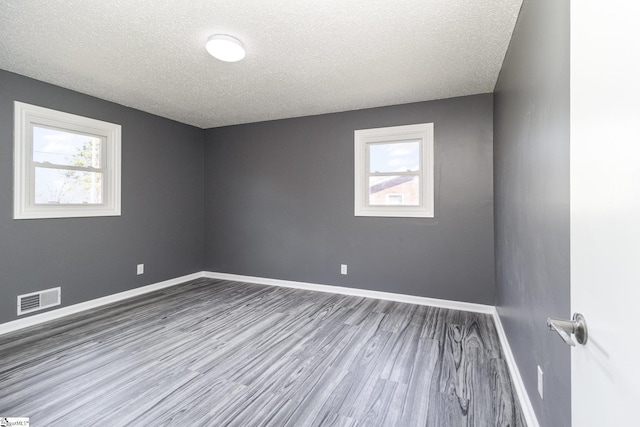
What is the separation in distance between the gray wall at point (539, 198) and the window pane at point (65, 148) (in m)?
4.30

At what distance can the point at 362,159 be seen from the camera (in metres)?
3.86

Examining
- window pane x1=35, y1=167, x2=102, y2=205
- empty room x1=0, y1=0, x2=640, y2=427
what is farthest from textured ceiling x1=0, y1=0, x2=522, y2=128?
window pane x1=35, y1=167, x2=102, y2=205

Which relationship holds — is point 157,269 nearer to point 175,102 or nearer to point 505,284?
point 175,102

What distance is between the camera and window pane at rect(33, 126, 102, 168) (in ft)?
9.82

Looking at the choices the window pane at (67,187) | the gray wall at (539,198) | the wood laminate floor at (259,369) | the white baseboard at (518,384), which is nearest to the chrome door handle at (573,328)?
the gray wall at (539,198)

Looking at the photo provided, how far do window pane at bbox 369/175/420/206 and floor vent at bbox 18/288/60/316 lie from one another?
3.77m

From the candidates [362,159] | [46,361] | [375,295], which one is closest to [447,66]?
[362,159]

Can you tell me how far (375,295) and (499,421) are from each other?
7.20ft

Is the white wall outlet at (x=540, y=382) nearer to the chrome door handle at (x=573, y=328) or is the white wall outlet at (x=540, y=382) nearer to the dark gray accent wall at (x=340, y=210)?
the chrome door handle at (x=573, y=328)

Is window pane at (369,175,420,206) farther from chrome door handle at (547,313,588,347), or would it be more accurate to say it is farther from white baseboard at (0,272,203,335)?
white baseboard at (0,272,203,335)

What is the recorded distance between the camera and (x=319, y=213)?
412 cm

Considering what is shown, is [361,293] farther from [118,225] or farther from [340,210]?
[118,225]

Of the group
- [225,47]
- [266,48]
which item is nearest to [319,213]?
[266,48]

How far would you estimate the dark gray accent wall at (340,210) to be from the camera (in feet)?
10.9
